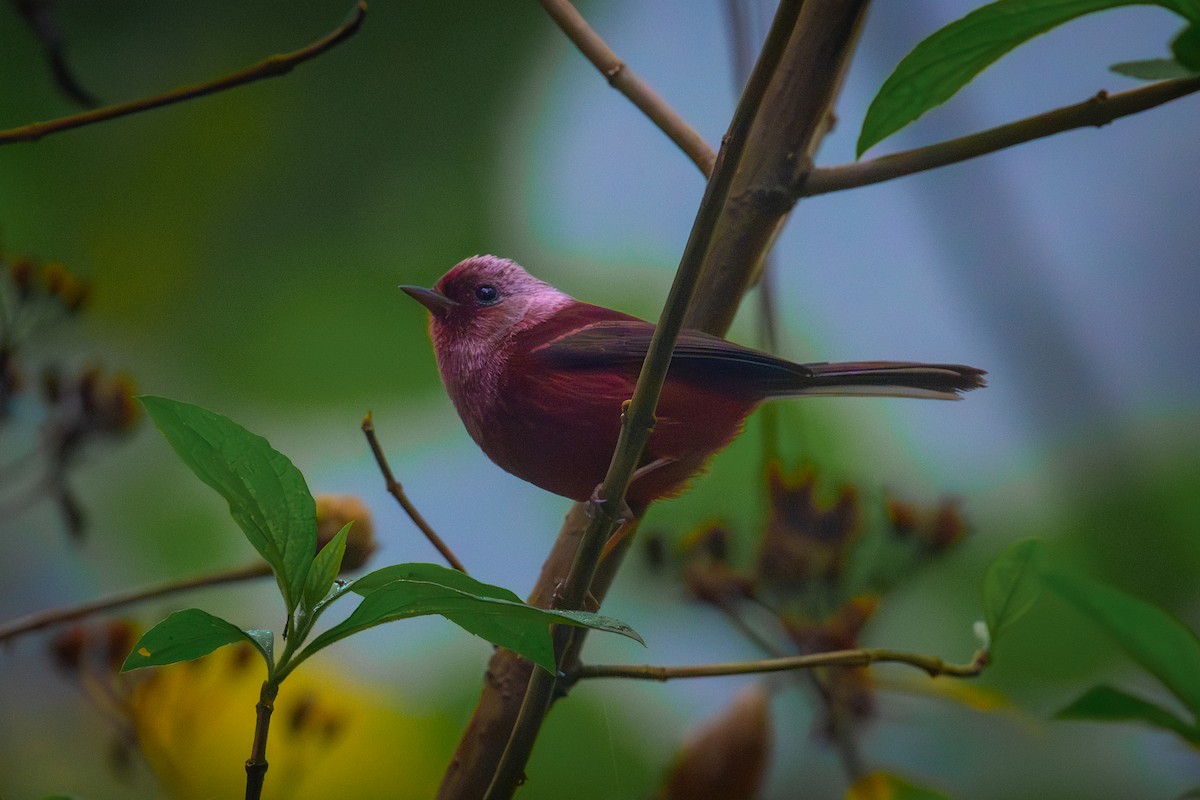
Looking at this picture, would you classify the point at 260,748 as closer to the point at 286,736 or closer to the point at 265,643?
the point at 265,643

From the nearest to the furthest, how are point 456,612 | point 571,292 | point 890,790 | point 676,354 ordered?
point 456,612 < point 890,790 < point 676,354 < point 571,292

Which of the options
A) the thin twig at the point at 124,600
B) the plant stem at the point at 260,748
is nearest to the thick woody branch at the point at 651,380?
the plant stem at the point at 260,748

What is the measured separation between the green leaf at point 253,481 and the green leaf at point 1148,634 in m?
0.33

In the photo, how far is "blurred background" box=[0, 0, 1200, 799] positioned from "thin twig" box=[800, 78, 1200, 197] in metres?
0.26

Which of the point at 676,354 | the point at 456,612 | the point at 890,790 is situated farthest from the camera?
the point at 676,354

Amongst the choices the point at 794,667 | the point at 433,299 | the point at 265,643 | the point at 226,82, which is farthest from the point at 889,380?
the point at 226,82

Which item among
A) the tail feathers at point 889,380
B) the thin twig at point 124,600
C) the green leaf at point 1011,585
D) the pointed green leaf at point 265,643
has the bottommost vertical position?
the thin twig at point 124,600

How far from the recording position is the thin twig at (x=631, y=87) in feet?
2.23

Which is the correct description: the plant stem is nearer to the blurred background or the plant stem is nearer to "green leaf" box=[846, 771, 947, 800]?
"green leaf" box=[846, 771, 947, 800]

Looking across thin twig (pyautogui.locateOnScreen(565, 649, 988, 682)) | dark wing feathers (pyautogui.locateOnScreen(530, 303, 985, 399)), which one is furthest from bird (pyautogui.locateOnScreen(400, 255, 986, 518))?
thin twig (pyautogui.locateOnScreen(565, 649, 988, 682))

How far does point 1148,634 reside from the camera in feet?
1.33

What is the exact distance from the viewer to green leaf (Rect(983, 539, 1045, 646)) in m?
0.49

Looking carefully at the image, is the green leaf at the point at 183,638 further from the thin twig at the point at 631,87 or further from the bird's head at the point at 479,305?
the thin twig at the point at 631,87

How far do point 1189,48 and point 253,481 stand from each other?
45 cm
